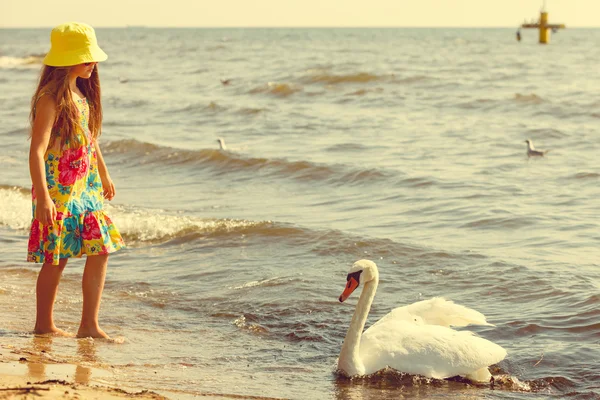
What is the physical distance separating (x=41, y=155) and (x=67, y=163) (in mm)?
244

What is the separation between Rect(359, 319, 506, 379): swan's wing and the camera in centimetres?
523

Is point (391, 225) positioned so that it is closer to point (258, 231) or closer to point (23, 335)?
point (258, 231)

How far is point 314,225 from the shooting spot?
9648mm

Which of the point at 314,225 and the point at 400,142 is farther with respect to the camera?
the point at 400,142

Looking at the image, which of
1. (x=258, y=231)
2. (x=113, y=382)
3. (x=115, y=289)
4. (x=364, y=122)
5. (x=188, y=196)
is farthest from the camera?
(x=364, y=122)

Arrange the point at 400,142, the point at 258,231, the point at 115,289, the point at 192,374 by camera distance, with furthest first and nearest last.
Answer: the point at 400,142 → the point at 258,231 → the point at 115,289 → the point at 192,374

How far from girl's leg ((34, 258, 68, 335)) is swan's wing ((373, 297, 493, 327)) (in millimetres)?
2080

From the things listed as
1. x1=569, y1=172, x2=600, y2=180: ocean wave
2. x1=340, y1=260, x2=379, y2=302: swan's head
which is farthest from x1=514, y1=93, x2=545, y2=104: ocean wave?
x1=340, y1=260, x2=379, y2=302: swan's head

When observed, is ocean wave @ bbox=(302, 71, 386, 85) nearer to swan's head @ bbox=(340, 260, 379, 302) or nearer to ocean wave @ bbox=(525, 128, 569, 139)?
ocean wave @ bbox=(525, 128, 569, 139)

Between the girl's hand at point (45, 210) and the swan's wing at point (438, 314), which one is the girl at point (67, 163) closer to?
the girl's hand at point (45, 210)

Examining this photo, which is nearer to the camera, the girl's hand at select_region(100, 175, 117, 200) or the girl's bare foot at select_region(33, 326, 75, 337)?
the girl's bare foot at select_region(33, 326, 75, 337)

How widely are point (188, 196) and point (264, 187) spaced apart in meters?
1.20
